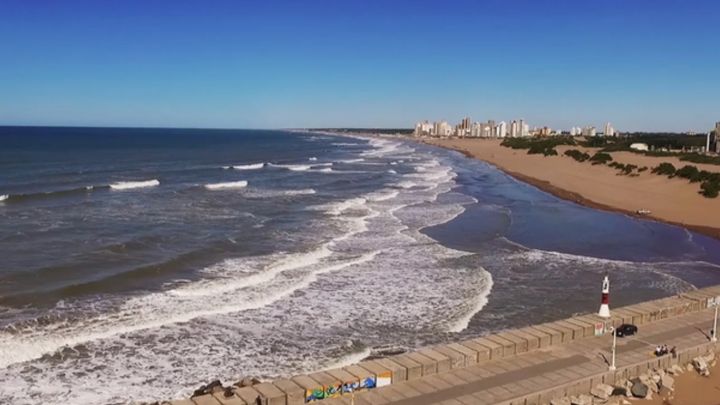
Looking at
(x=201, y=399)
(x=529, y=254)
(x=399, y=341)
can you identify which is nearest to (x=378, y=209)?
(x=529, y=254)

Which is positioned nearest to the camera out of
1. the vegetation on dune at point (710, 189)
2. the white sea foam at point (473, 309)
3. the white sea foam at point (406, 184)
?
the white sea foam at point (473, 309)

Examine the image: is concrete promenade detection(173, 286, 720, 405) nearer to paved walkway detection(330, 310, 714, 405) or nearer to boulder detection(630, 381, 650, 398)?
paved walkway detection(330, 310, 714, 405)

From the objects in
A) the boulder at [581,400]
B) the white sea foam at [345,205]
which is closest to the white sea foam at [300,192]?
the white sea foam at [345,205]

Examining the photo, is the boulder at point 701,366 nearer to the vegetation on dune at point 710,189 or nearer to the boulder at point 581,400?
the boulder at point 581,400

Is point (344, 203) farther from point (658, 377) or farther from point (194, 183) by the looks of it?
point (658, 377)

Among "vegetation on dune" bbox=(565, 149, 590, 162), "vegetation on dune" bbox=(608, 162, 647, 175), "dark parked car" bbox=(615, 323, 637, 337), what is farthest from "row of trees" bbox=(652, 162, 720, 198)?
"dark parked car" bbox=(615, 323, 637, 337)

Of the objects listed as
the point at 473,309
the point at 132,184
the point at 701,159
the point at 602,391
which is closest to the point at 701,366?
the point at 602,391
